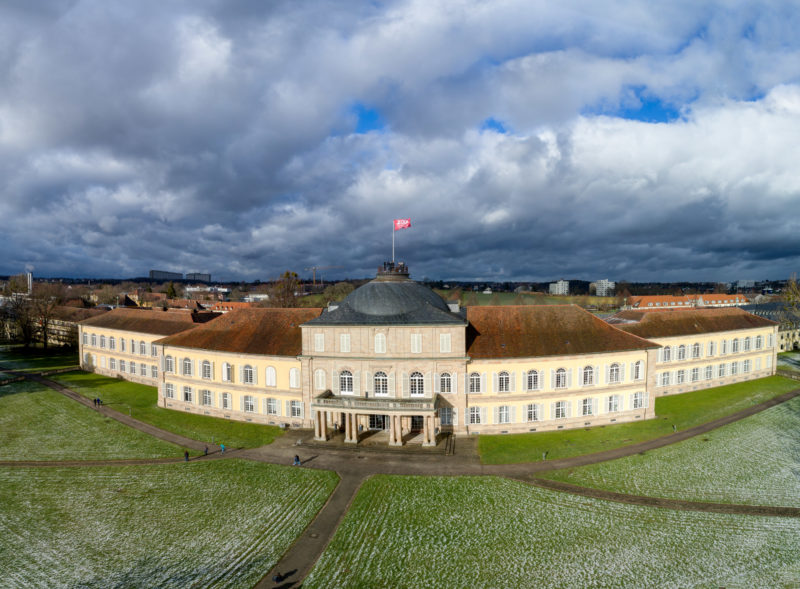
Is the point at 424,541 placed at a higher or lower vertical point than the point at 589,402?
lower

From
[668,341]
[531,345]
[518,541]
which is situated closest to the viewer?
[518,541]


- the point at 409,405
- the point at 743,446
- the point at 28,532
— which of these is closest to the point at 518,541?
the point at 409,405

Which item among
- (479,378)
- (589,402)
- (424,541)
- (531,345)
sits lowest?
(424,541)

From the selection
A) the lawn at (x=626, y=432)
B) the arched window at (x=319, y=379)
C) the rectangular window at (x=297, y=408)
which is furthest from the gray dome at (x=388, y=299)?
the lawn at (x=626, y=432)

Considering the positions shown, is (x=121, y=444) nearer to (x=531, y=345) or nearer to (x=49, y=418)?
(x=49, y=418)

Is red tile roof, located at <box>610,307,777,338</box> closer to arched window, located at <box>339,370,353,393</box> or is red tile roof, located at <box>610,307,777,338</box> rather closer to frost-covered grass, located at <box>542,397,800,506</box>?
frost-covered grass, located at <box>542,397,800,506</box>

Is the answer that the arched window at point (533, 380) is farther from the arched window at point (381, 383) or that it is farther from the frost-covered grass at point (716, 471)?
the arched window at point (381, 383)

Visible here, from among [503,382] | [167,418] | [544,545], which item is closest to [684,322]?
[503,382]
